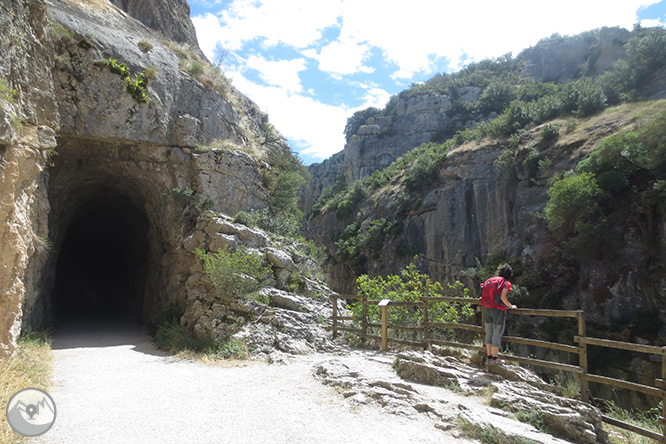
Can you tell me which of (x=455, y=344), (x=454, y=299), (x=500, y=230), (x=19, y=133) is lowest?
(x=455, y=344)

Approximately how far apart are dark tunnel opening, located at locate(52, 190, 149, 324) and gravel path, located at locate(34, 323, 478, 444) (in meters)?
11.9

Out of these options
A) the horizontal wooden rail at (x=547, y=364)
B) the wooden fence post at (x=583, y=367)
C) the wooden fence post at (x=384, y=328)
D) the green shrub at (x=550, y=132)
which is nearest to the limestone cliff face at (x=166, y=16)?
the wooden fence post at (x=384, y=328)

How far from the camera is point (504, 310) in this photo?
6977 millimetres

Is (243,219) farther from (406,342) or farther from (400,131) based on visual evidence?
(400,131)

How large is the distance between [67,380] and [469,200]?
97.8ft

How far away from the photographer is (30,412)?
363 cm

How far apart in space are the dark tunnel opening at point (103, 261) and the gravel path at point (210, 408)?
11870 millimetres

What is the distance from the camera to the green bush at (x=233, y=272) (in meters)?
11.0

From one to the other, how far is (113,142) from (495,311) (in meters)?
13.2

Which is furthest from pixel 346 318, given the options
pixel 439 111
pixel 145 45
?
pixel 439 111

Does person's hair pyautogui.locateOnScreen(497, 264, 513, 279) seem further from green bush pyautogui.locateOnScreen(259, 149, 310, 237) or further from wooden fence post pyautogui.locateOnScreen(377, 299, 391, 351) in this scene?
green bush pyautogui.locateOnScreen(259, 149, 310, 237)

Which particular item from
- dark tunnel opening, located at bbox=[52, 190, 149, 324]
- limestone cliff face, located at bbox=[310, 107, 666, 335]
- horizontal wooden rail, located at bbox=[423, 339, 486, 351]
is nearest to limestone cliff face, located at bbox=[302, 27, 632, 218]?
limestone cliff face, located at bbox=[310, 107, 666, 335]

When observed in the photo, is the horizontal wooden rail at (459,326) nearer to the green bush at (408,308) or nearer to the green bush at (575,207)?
the green bush at (408,308)

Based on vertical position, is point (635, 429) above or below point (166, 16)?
below
